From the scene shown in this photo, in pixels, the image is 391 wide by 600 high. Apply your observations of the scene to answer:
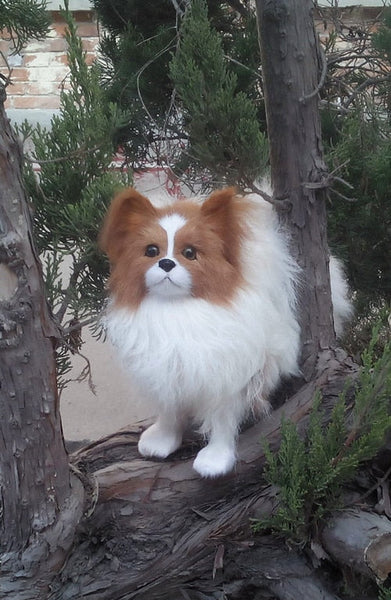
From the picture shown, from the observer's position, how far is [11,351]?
651 mm

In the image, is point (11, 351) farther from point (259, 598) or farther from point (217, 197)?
point (259, 598)

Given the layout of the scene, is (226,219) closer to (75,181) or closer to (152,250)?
(152,250)

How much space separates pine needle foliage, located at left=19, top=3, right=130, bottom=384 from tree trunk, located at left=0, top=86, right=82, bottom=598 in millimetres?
139

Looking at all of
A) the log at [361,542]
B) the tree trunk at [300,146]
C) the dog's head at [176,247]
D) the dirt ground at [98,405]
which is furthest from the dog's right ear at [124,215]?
the dirt ground at [98,405]

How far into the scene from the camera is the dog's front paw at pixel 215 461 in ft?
2.42

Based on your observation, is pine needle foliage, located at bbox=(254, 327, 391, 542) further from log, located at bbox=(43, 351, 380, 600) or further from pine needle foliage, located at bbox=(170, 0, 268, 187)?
pine needle foliage, located at bbox=(170, 0, 268, 187)

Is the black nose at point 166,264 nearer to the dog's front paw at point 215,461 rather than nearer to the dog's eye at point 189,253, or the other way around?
the dog's eye at point 189,253

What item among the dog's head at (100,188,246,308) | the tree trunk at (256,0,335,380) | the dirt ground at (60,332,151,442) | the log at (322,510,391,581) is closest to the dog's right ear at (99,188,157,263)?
the dog's head at (100,188,246,308)

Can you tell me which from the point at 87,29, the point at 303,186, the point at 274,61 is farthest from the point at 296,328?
the point at 87,29

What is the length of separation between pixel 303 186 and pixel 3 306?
1.22ft

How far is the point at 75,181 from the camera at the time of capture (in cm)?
85

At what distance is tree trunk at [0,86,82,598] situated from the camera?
0.63 m

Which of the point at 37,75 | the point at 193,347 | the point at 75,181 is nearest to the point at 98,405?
the point at 37,75

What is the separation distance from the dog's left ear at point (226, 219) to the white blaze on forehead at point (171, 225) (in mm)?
26
